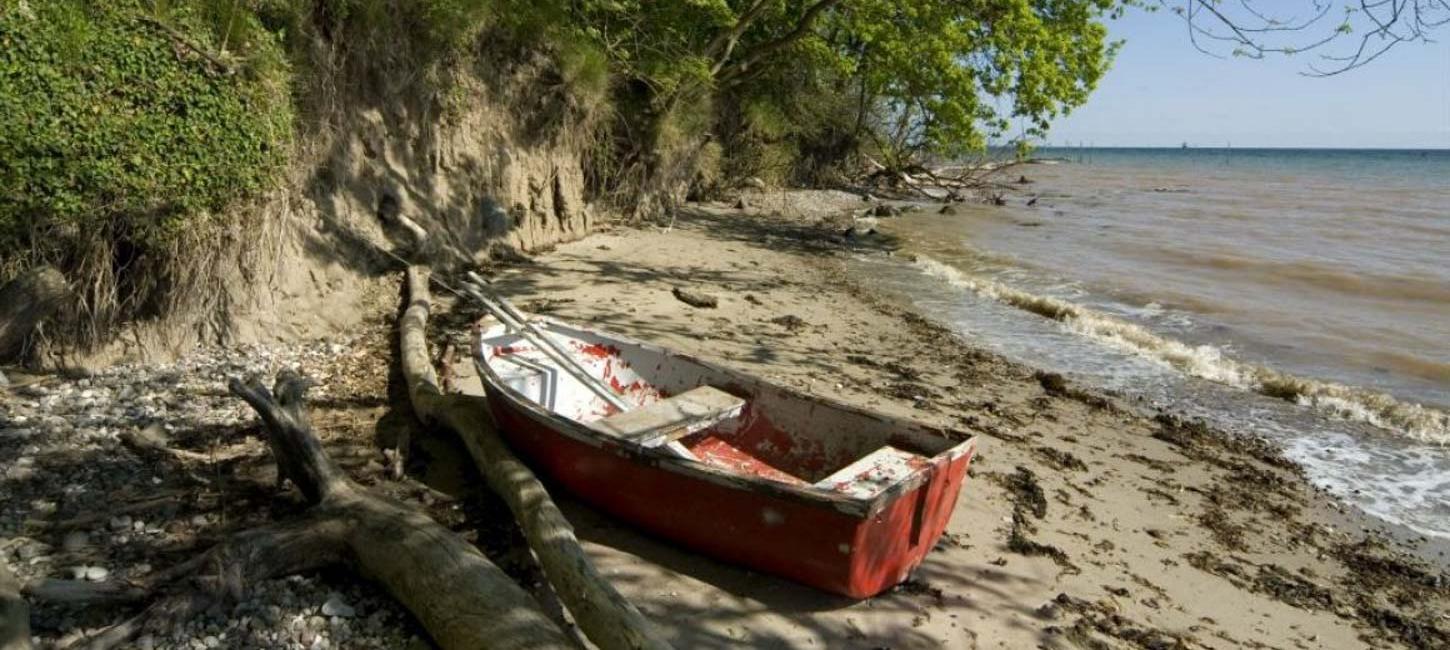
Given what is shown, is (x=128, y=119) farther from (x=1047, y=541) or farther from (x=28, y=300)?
(x=1047, y=541)

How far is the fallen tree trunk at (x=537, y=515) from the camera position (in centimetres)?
384

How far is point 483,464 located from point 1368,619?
5.20 meters

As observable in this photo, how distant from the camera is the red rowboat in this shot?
15.0ft

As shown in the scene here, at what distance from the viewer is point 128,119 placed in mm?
6371

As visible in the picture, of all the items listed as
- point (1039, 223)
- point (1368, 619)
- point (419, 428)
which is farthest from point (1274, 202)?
point (419, 428)

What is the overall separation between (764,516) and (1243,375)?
7637 millimetres

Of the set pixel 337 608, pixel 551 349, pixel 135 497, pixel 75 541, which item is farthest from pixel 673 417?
pixel 75 541

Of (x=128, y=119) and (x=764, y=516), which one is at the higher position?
(x=128, y=119)

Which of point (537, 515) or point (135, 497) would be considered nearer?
point (537, 515)

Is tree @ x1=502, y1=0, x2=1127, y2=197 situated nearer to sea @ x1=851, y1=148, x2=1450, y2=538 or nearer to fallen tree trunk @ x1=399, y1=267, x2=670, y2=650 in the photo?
sea @ x1=851, y1=148, x2=1450, y2=538

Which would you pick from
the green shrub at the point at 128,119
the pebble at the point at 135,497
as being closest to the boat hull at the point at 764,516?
the pebble at the point at 135,497

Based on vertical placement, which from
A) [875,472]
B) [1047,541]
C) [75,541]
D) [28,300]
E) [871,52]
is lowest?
[1047,541]

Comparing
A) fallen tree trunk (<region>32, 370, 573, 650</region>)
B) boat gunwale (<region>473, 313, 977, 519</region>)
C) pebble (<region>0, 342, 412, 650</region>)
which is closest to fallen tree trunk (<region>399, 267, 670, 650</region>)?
fallen tree trunk (<region>32, 370, 573, 650</region>)

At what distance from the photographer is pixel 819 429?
19.0ft
